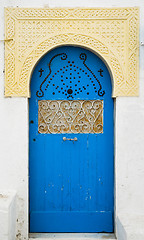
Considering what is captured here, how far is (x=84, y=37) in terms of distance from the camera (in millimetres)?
2838

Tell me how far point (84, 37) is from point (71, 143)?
44.0 inches

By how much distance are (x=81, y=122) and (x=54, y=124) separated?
0.29 meters

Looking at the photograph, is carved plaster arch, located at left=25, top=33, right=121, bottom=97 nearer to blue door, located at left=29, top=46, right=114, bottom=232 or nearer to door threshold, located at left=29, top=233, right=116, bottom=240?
blue door, located at left=29, top=46, right=114, bottom=232

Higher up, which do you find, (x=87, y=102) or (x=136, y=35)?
(x=136, y=35)

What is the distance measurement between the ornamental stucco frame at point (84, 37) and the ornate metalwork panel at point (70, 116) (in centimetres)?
30

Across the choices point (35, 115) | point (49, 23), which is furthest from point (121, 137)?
point (49, 23)

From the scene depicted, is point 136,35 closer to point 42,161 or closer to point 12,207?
point 42,161

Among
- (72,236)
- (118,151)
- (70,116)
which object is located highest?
(70,116)

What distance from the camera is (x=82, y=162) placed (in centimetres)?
300

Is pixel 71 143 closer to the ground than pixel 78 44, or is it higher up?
closer to the ground

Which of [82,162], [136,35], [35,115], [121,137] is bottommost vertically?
[82,162]

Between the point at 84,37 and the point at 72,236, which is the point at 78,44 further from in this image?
the point at 72,236

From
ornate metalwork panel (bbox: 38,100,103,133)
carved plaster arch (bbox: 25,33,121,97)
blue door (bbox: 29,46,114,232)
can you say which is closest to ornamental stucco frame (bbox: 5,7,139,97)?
carved plaster arch (bbox: 25,33,121,97)

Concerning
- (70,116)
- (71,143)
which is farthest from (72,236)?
(70,116)
